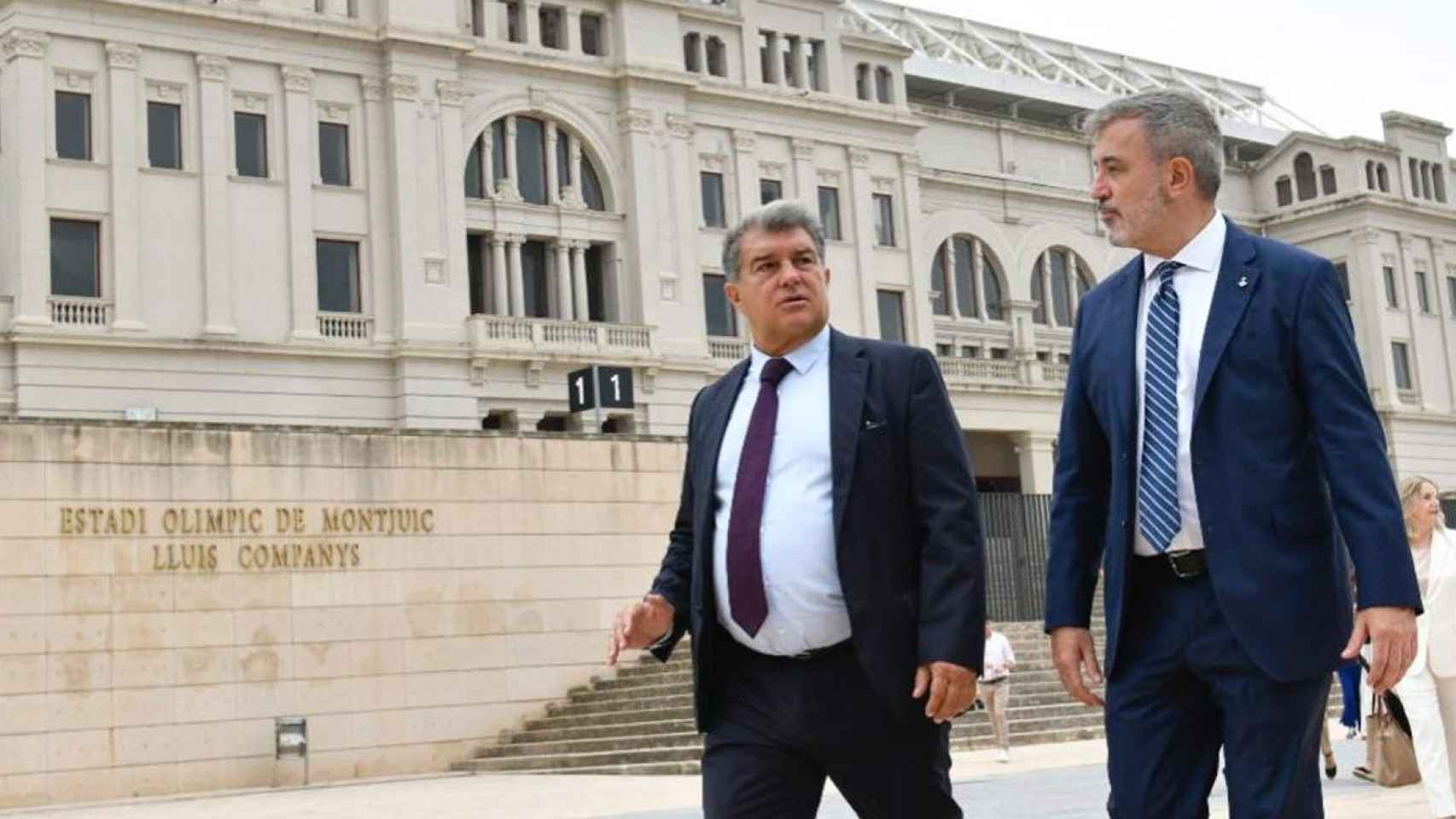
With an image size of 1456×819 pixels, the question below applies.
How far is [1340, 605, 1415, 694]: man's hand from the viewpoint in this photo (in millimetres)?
4645

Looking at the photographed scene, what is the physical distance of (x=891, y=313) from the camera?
54844 mm

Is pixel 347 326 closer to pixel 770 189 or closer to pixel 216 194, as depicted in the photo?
pixel 216 194

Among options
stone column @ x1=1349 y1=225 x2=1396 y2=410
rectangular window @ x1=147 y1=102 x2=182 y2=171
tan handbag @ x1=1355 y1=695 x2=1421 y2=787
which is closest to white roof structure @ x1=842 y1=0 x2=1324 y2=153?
stone column @ x1=1349 y1=225 x2=1396 y2=410

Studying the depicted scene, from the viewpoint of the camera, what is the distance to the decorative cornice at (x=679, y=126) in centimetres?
4959

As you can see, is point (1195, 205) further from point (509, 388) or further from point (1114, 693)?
point (509, 388)

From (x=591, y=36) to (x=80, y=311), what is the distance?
1523cm

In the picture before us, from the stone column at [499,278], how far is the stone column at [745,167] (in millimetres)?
6833

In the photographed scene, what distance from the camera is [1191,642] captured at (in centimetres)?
490

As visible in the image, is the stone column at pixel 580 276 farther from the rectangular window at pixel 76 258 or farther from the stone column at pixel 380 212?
the rectangular window at pixel 76 258

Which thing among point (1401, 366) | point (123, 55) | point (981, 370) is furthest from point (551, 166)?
point (1401, 366)

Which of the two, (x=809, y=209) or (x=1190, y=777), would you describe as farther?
(x=809, y=209)

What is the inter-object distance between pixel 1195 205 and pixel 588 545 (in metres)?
21.4

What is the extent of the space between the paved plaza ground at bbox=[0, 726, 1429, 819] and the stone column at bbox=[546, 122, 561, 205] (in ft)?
86.1

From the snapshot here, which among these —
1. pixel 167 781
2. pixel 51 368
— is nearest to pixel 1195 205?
pixel 167 781
